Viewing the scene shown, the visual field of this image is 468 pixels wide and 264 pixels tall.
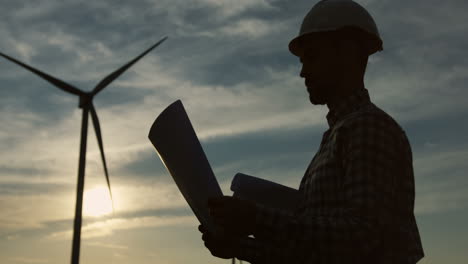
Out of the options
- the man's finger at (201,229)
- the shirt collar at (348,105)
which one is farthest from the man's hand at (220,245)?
the shirt collar at (348,105)

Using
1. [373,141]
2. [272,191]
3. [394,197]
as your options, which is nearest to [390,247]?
[394,197]

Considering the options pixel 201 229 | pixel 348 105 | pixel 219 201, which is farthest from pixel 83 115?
pixel 219 201

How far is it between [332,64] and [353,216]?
217 cm

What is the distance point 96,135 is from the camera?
18250 millimetres

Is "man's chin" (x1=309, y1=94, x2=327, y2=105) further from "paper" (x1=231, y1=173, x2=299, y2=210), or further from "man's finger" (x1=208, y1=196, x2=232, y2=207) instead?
"man's finger" (x1=208, y1=196, x2=232, y2=207)

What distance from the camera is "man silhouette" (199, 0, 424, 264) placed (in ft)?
18.5

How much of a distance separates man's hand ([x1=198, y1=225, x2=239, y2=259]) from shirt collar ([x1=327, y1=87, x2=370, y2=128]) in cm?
188

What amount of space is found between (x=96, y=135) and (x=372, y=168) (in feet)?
45.1

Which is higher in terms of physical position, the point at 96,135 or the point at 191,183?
the point at 96,135

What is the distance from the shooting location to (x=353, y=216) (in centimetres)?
562

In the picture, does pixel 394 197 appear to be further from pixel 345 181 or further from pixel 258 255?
pixel 258 255

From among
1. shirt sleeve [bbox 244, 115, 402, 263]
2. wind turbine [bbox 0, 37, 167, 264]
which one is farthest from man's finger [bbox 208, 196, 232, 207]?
wind turbine [bbox 0, 37, 167, 264]

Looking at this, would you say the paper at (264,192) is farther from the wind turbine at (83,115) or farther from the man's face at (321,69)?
the wind turbine at (83,115)

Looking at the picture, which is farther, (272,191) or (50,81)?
(50,81)
